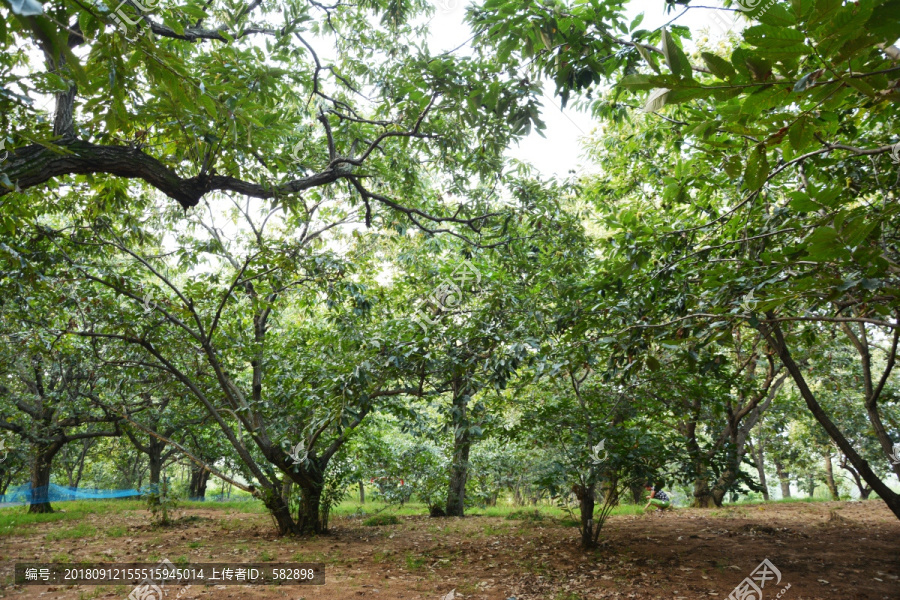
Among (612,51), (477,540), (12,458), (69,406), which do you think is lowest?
(477,540)

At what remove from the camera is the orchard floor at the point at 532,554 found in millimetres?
4039

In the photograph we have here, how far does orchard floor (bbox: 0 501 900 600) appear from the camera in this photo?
4039mm

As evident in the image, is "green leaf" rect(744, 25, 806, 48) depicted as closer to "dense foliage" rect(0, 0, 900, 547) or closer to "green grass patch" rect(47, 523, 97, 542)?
"dense foliage" rect(0, 0, 900, 547)

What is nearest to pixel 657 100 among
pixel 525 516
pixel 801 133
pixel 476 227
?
pixel 801 133

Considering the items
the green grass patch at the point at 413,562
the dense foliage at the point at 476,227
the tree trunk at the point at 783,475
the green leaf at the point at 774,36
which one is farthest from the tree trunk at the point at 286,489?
the tree trunk at the point at 783,475

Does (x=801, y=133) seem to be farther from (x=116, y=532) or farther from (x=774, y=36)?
(x=116, y=532)

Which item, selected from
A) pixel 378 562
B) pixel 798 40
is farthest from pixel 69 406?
pixel 798 40

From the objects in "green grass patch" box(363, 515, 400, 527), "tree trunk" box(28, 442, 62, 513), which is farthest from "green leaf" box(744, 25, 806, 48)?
"tree trunk" box(28, 442, 62, 513)

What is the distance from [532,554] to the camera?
17.8ft

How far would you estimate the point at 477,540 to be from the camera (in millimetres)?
6520

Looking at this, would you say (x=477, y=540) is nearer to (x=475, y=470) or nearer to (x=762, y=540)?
(x=762, y=540)

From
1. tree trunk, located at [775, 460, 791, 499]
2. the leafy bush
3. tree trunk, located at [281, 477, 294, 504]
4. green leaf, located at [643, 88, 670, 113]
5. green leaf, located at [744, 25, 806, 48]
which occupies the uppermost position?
green leaf, located at [744, 25, 806, 48]

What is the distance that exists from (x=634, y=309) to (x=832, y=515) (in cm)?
582

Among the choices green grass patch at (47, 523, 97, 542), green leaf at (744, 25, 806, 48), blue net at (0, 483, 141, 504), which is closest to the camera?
green leaf at (744, 25, 806, 48)
